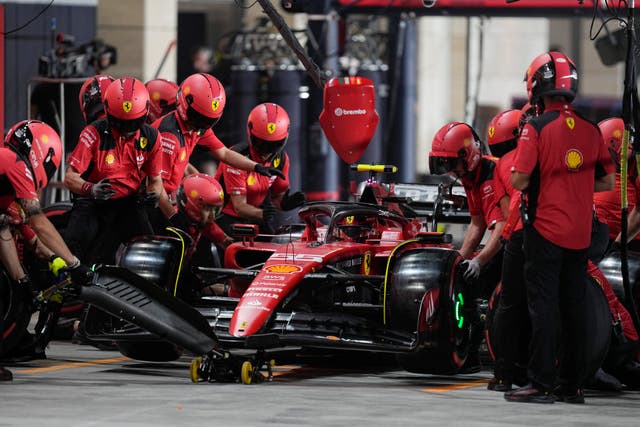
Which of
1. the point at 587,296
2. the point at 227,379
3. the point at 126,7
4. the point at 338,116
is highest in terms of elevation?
the point at 126,7

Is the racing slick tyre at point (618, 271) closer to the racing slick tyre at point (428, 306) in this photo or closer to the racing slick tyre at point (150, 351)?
the racing slick tyre at point (428, 306)

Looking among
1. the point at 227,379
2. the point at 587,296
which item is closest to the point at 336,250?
the point at 227,379

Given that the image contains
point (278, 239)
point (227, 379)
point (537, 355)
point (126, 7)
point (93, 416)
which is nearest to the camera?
point (93, 416)

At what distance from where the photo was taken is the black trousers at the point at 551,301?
938cm

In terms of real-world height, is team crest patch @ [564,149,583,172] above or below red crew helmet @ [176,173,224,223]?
above

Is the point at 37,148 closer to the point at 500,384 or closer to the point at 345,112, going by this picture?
the point at 345,112

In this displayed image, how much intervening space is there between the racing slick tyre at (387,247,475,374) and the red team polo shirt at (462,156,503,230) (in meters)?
0.70

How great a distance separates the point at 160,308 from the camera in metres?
10.3

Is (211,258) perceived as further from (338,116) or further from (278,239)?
(338,116)

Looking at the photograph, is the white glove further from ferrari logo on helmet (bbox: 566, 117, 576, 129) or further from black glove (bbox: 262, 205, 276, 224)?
black glove (bbox: 262, 205, 276, 224)

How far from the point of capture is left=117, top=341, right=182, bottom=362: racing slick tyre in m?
11.4

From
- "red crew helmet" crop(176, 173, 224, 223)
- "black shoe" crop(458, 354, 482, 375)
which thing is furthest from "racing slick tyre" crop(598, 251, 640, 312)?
"red crew helmet" crop(176, 173, 224, 223)

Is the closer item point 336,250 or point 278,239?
point 336,250

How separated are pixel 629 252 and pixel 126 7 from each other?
15.8 meters
